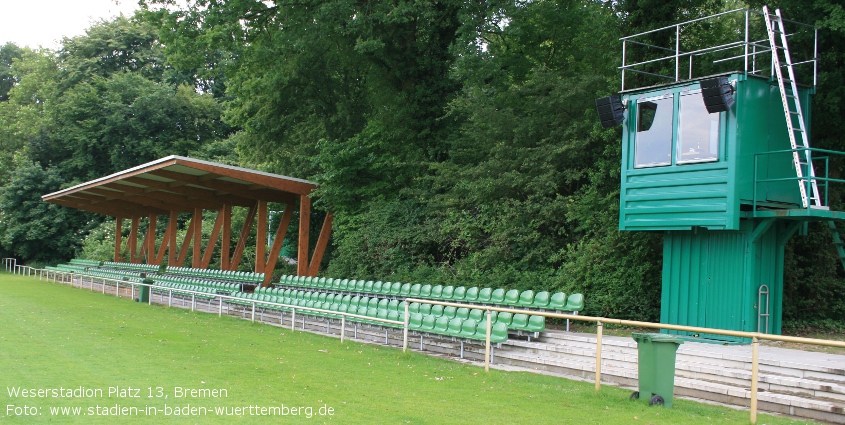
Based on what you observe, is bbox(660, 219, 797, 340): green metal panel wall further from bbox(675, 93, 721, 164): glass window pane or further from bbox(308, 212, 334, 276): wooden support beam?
bbox(308, 212, 334, 276): wooden support beam

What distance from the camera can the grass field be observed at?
23.7 feet

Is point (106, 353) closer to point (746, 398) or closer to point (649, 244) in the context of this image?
point (746, 398)

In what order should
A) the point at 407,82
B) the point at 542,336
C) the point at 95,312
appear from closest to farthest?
the point at 542,336 < the point at 95,312 < the point at 407,82

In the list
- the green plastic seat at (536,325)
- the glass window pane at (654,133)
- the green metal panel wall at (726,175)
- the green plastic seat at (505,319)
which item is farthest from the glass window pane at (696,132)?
the green plastic seat at (505,319)

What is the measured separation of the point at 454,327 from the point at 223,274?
1690 centimetres

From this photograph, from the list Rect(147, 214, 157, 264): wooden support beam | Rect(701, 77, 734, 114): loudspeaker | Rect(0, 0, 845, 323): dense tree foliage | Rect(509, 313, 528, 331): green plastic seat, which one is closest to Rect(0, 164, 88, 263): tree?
Rect(147, 214, 157, 264): wooden support beam

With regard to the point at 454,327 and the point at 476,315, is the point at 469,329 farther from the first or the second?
the point at 476,315

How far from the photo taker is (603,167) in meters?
17.0

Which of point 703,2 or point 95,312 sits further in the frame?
point 95,312

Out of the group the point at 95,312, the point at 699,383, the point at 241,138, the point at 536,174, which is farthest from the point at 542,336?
the point at 241,138

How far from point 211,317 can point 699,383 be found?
41.5 feet

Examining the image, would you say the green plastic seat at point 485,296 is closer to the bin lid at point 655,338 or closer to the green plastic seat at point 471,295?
the green plastic seat at point 471,295

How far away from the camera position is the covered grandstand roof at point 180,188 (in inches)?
868

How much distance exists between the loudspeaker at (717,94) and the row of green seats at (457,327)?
4862 millimetres
